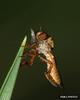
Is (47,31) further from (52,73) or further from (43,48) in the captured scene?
(52,73)

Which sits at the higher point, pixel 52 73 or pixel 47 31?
pixel 47 31

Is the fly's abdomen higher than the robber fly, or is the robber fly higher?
the robber fly

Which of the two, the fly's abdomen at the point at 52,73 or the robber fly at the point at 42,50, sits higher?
the robber fly at the point at 42,50

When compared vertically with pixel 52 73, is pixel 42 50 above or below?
above

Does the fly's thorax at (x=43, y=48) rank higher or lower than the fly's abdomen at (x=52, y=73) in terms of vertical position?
higher

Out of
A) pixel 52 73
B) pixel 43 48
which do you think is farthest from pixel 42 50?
pixel 52 73

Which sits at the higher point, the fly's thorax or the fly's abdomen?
the fly's thorax

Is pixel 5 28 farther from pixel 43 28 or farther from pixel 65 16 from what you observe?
pixel 65 16

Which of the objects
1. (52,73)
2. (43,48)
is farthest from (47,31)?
(52,73)
